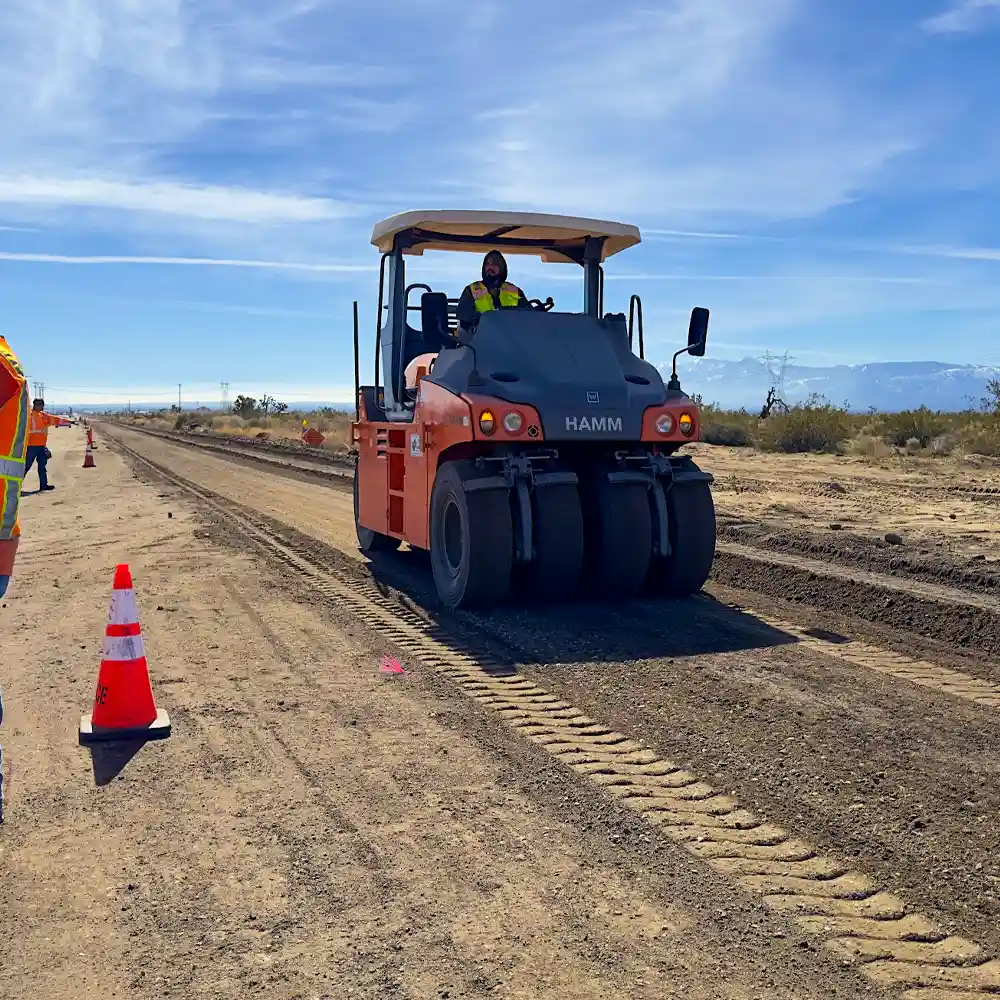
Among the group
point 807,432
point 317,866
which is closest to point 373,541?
point 317,866

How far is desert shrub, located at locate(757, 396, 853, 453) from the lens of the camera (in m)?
27.6

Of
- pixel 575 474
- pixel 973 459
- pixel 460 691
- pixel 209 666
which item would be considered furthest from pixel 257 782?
pixel 973 459

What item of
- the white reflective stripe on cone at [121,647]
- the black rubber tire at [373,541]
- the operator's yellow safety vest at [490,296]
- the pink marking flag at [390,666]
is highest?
the operator's yellow safety vest at [490,296]

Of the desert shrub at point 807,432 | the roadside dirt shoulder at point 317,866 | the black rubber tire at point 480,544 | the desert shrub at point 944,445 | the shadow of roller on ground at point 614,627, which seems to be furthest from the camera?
the desert shrub at point 807,432

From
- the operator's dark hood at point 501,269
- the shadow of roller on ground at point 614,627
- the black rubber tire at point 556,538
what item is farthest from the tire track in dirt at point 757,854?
the operator's dark hood at point 501,269

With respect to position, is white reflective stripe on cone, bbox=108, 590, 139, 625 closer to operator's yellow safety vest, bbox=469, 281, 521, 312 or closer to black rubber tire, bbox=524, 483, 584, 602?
black rubber tire, bbox=524, 483, 584, 602

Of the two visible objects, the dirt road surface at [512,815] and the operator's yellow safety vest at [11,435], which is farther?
the operator's yellow safety vest at [11,435]

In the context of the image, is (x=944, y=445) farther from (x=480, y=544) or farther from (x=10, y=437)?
(x=10, y=437)

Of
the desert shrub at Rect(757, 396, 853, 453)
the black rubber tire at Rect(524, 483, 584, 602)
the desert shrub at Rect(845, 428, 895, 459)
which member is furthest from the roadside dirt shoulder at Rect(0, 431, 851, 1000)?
the desert shrub at Rect(757, 396, 853, 453)

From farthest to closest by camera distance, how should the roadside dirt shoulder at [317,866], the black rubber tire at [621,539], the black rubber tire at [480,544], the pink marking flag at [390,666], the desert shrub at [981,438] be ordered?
1. the desert shrub at [981,438]
2. the black rubber tire at [621,539]
3. the black rubber tire at [480,544]
4. the pink marking flag at [390,666]
5. the roadside dirt shoulder at [317,866]

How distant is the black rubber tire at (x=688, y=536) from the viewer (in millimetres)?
7766

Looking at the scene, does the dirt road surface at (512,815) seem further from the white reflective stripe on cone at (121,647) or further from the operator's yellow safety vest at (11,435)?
the operator's yellow safety vest at (11,435)

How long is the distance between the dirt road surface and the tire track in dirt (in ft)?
0.04

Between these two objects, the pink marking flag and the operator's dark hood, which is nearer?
the pink marking flag
